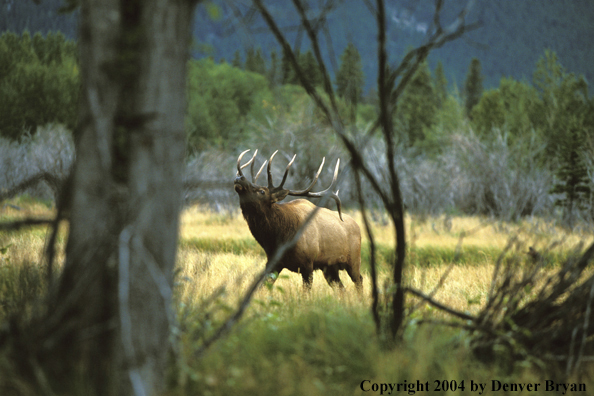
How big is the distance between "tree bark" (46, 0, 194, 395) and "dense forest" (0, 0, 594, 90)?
32cm

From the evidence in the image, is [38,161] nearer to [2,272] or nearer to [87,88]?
[2,272]

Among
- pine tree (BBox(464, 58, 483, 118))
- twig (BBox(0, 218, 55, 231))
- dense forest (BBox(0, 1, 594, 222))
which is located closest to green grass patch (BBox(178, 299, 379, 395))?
twig (BBox(0, 218, 55, 231))

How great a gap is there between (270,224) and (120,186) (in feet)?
11.6

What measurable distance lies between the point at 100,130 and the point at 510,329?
2460mm

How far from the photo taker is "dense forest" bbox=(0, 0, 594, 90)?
2.25 m

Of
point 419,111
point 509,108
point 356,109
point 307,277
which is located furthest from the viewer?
point 419,111

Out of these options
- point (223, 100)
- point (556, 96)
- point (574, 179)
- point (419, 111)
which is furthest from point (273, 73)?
point (419, 111)

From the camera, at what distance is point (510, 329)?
2.57 metres

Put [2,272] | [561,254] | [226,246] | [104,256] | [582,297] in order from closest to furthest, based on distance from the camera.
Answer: [104,256] < [582,297] < [2,272] < [561,254] < [226,246]

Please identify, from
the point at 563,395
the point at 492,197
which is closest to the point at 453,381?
the point at 563,395

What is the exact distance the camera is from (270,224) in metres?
5.36

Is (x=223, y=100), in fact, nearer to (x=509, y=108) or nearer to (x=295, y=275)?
(x=509, y=108)

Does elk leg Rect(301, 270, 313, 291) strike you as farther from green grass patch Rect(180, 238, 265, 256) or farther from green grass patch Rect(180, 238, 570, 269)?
green grass patch Rect(180, 238, 265, 256)

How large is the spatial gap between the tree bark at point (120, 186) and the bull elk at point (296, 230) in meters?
2.87
